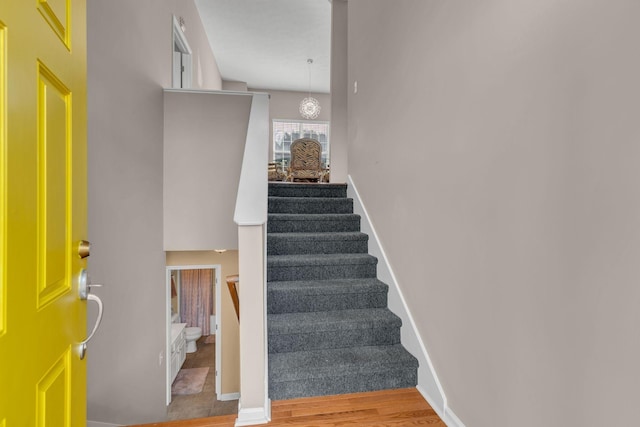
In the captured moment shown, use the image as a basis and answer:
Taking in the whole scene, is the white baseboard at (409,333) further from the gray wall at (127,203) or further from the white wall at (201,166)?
the gray wall at (127,203)

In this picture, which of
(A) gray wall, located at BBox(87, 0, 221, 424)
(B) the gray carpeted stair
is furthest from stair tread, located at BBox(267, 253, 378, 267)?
(A) gray wall, located at BBox(87, 0, 221, 424)

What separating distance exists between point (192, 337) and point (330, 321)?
16.8 ft

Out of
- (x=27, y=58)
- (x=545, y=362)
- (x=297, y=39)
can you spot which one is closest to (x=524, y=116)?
(x=545, y=362)

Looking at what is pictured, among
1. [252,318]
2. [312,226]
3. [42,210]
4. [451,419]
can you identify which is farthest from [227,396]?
[42,210]

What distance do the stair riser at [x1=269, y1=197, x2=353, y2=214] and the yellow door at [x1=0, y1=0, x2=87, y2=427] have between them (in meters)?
2.25

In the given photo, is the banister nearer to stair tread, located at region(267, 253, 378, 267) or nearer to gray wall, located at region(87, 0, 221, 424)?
stair tread, located at region(267, 253, 378, 267)

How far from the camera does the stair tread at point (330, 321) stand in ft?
6.86

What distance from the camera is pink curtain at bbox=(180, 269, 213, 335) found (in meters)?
6.91

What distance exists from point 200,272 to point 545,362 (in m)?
6.92

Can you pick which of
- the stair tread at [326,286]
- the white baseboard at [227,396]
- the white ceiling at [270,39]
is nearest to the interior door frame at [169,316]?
the white baseboard at [227,396]

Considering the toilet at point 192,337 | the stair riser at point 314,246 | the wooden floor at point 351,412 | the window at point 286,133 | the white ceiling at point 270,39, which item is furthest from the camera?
the window at point 286,133

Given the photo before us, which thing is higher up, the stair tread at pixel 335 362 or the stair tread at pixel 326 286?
the stair tread at pixel 326 286

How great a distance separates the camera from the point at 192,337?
20.6 ft

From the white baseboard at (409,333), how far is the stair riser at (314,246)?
127 millimetres
